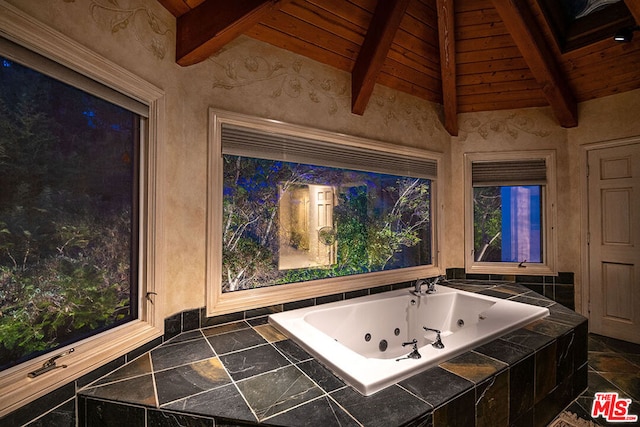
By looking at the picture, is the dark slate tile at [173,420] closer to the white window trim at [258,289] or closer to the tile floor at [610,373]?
the white window trim at [258,289]

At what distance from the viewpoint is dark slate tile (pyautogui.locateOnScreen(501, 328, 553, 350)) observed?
160cm

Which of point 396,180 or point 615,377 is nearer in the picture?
point 615,377

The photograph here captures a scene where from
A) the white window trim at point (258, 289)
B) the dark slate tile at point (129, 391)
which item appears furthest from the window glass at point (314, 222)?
the dark slate tile at point (129, 391)

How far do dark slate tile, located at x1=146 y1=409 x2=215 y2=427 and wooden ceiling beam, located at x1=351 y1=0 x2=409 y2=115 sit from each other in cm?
229

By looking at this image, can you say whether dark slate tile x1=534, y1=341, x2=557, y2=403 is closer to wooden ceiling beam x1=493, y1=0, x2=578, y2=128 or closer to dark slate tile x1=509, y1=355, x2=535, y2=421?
dark slate tile x1=509, y1=355, x2=535, y2=421

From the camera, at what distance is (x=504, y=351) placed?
153cm

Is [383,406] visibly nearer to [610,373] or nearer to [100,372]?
[100,372]

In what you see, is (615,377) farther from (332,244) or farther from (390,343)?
(332,244)

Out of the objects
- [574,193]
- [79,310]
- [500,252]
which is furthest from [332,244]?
[574,193]

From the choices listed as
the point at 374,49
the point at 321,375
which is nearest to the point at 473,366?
the point at 321,375

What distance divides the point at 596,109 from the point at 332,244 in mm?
2918

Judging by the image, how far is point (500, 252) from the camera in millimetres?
3246

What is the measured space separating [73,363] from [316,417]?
987mm

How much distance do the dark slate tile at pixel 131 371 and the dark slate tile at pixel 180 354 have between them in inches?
1.3
